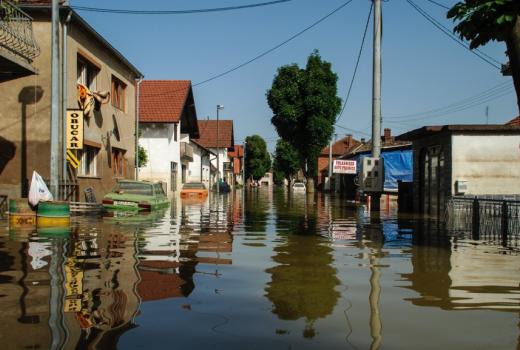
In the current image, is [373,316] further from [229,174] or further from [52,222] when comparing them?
[229,174]

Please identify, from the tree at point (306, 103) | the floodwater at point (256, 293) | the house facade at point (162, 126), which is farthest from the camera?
the tree at point (306, 103)

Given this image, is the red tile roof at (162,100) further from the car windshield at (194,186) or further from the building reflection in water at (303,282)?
the building reflection in water at (303,282)

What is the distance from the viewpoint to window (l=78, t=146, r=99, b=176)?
22.3 meters

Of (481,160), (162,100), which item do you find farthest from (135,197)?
(162,100)

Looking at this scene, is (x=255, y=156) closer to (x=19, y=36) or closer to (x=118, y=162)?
(x=118, y=162)

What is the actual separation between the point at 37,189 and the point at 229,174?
73.8 metres

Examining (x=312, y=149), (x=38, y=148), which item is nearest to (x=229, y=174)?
(x=312, y=149)

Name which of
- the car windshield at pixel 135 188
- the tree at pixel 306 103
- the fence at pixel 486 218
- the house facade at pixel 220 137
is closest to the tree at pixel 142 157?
the tree at pixel 306 103

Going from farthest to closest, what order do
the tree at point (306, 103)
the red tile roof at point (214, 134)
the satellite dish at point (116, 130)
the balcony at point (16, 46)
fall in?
the red tile roof at point (214, 134), the tree at point (306, 103), the satellite dish at point (116, 130), the balcony at point (16, 46)

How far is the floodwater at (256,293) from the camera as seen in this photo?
4664 mm

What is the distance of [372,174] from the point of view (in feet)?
70.6

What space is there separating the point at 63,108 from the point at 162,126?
68.4ft

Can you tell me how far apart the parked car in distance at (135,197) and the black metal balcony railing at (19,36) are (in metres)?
5.27

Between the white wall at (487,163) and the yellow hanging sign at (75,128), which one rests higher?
the yellow hanging sign at (75,128)
